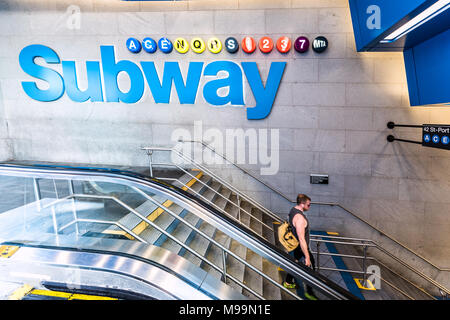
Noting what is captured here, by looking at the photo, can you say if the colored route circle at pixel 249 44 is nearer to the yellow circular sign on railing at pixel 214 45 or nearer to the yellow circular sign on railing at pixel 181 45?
the yellow circular sign on railing at pixel 214 45

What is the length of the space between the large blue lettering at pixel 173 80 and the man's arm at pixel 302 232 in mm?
A: 3553

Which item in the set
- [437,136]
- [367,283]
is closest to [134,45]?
[437,136]

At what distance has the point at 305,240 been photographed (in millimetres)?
3041

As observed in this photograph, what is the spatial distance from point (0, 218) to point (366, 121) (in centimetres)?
624

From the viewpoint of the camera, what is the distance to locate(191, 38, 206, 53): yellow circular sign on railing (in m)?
5.02

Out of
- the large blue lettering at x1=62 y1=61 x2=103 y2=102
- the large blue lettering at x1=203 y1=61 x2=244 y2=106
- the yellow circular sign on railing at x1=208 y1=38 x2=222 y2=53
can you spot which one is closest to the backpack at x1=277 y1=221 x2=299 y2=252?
the large blue lettering at x1=203 y1=61 x2=244 y2=106

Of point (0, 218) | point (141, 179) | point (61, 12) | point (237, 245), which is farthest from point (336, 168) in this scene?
point (61, 12)

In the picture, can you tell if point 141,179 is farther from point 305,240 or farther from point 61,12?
point 61,12

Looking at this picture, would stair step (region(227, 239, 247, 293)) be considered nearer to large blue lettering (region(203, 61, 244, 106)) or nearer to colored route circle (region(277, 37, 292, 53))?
large blue lettering (region(203, 61, 244, 106))

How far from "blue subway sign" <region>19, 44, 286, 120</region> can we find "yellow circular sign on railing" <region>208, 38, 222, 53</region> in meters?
0.25

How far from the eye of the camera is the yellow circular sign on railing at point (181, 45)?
16.7 ft

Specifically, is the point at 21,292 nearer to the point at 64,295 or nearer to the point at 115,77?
the point at 64,295

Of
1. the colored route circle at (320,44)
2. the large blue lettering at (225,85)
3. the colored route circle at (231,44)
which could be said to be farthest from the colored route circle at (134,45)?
the colored route circle at (320,44)

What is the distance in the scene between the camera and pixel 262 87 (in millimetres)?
5051
